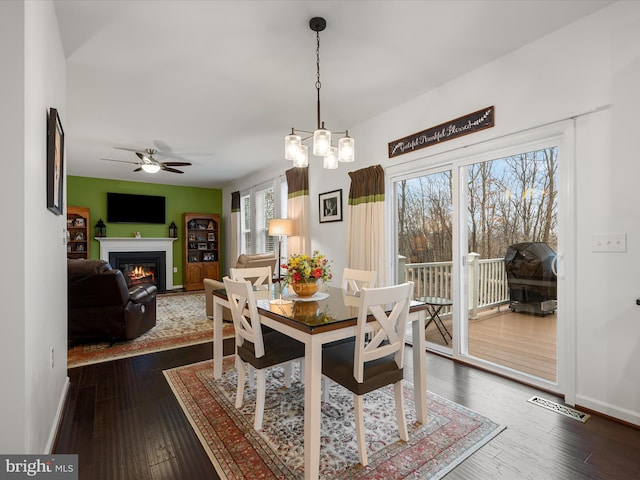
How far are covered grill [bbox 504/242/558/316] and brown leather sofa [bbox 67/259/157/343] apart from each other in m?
3.98

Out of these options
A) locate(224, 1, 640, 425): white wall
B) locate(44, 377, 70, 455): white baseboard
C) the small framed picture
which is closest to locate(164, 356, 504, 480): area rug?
locate(44, 377, 70, 455): white baseboard

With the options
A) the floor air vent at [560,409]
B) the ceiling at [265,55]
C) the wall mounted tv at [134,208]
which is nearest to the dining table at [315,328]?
the floor air vent at [560,409]

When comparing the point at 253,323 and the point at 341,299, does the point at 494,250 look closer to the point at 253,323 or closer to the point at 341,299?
the point at 341,299

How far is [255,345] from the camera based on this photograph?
201 centimetres

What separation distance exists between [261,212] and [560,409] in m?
5.81

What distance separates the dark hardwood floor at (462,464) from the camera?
166 cm

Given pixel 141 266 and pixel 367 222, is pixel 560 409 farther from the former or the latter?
pixel 141 266

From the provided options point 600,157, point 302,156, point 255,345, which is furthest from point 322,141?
point 600,157

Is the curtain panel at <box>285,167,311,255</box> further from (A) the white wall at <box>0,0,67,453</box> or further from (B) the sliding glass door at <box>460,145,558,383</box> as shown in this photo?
(A) the white wall at <box>0,0,67,453</box>

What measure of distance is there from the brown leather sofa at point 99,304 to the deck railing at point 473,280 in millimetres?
3235

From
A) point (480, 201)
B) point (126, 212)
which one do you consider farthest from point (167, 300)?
point (480, 201)

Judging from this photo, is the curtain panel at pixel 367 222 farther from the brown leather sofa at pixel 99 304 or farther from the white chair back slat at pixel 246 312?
the brown leather sofa at pixel 99 304

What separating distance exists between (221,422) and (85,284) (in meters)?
2.37

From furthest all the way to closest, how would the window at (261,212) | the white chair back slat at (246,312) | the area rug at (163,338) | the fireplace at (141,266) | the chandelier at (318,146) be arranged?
the fireplace at (141,266) → the window at (261,212) → the area rug at (163,338) → the chandelier at (318,146) → the white chair back slat at (246,312)
